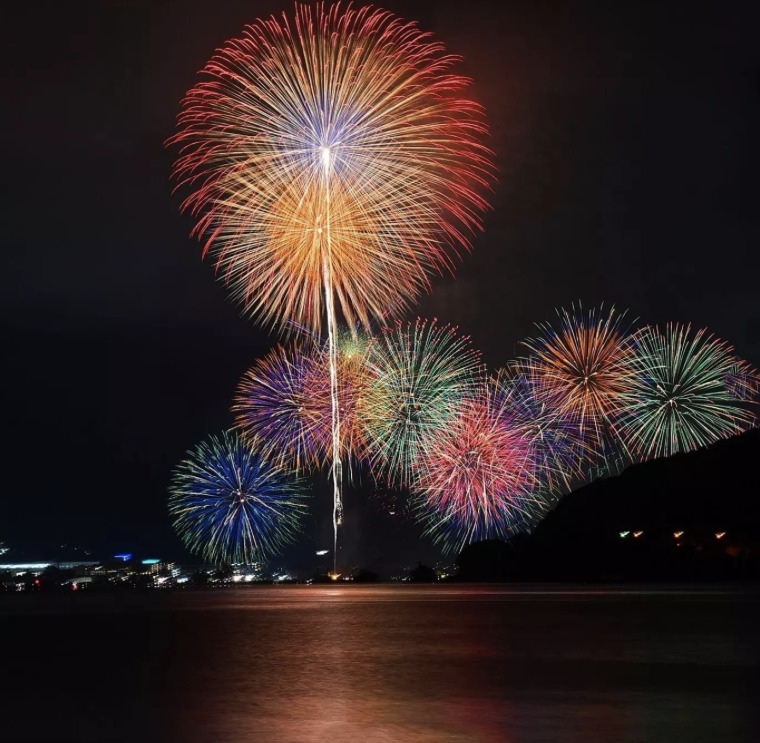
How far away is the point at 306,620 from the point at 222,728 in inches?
1168

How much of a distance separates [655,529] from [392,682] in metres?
102

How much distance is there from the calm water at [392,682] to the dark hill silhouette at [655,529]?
63.8 metres

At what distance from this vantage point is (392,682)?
2066 cm

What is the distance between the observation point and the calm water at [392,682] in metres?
15.1

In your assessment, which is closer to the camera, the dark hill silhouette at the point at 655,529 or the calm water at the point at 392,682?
the calm water at the point at 392,682

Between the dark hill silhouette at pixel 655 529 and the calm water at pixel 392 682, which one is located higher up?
the dark hill silhouette at pixel 655 529

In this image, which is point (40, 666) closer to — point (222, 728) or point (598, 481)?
point (222, 728)

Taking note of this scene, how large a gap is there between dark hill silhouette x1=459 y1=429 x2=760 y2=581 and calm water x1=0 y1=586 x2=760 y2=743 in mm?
63835

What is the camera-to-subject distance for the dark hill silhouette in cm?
10156

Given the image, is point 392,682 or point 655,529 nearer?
point 392,682

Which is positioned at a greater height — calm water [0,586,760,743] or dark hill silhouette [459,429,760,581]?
dark hill silhouette [459,429,760,581]

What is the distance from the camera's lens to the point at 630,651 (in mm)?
27312

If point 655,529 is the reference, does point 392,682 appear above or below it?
below

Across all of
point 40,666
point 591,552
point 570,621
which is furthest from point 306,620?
point 591,552
